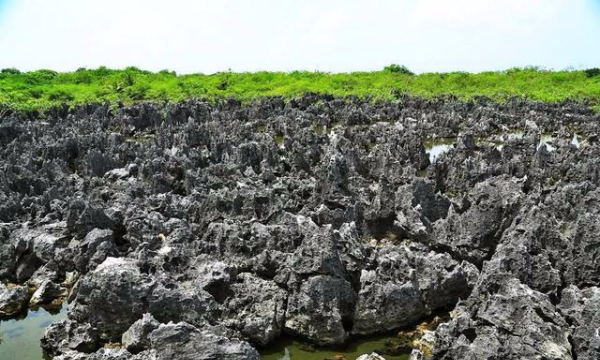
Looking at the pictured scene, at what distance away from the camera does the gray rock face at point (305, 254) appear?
861 centimetres

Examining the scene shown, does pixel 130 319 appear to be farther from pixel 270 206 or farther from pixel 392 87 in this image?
pixel 392 87

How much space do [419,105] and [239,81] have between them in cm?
2858

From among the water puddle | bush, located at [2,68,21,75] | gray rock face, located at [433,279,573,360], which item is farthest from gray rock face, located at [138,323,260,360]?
bush, located at [2,68,21,75]

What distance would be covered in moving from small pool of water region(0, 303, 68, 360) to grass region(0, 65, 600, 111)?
122 feet

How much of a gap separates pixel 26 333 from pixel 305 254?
5620mm

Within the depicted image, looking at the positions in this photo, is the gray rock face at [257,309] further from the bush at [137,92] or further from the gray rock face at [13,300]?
the bush at [137,92]

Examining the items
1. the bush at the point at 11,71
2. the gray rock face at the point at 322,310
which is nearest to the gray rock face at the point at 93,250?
the gray rock face at the point at 322,310

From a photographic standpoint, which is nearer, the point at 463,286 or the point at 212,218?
the point at 463,286

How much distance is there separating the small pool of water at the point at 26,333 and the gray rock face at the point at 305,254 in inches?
14.0

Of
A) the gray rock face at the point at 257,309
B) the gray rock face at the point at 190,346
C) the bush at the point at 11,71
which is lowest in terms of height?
the gray rock face at the point at 257,309

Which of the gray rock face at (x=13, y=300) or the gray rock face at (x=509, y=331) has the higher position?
the gray rock face at (x=509, y=331)

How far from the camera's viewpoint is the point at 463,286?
34.9ft

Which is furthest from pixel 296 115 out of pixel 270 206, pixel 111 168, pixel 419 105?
pixel 270 206

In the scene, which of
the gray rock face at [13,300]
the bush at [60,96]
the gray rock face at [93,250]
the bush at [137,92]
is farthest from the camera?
the bush at [137,92]
